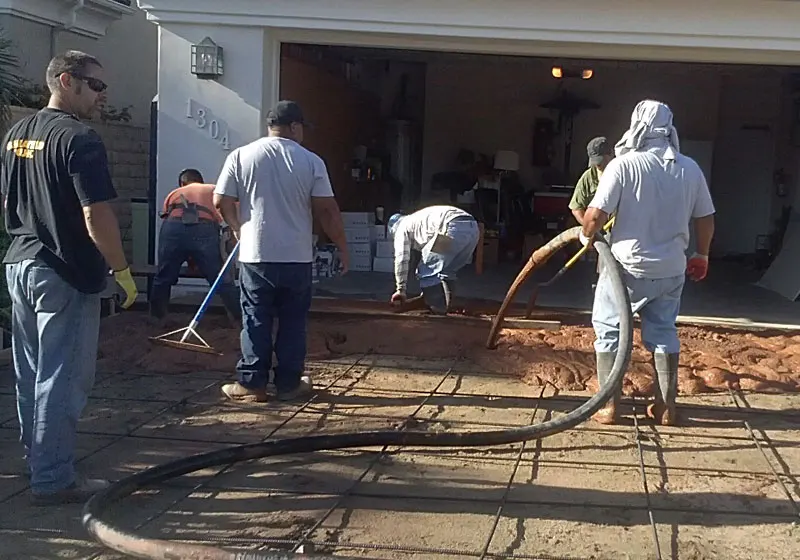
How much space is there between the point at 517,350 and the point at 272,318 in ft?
7.11

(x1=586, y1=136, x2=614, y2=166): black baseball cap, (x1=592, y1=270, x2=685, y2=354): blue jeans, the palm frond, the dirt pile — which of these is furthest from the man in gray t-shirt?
the palm frond

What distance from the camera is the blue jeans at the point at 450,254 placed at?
7.75 m

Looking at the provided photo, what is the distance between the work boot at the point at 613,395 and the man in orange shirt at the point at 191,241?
3294 mm

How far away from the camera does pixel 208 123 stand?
8.40 metres

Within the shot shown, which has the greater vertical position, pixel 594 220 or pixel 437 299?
pixel 594 220

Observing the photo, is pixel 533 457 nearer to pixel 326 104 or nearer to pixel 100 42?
pixel 326 104

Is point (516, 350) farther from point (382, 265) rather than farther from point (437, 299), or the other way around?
point (382, 265)

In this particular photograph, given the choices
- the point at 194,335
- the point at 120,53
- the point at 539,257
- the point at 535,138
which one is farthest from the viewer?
the point at 535,138

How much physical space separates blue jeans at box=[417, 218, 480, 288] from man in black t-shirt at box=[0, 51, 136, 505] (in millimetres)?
4005

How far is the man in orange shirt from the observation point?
24.3 feet

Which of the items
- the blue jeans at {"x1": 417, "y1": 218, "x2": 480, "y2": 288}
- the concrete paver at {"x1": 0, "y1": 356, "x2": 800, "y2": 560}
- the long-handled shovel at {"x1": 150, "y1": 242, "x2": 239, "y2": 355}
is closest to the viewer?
the concrete paver at {"x1": 0, "y1": 356, "x2": 800, "y2": 560}

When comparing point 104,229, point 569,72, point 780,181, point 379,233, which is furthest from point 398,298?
point 780,181

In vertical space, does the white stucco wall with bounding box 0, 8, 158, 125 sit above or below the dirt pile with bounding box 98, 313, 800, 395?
above

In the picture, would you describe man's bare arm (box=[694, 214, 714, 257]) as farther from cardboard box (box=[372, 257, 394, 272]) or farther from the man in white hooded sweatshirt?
cardboard box (box=[372, 257, 394, 272])
